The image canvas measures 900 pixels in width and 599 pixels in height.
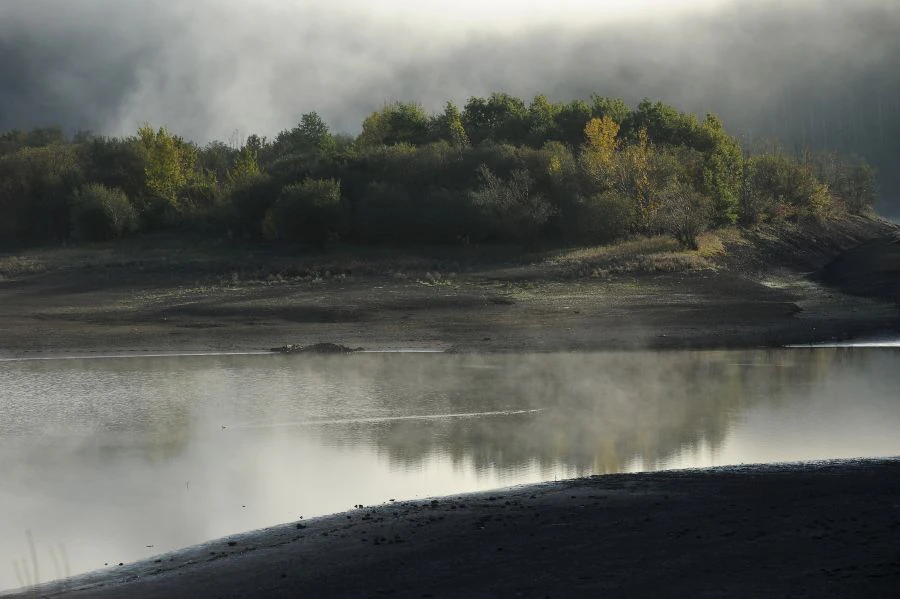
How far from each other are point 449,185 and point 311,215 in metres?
8.26

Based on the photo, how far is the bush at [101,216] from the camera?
63.2 meters

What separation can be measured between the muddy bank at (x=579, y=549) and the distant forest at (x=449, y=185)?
40.3 m

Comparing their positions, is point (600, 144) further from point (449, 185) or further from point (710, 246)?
point (710, 246)

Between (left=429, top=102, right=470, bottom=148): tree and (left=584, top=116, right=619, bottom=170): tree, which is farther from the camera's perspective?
(left=429, top=102, right=470, bottom=148): tree

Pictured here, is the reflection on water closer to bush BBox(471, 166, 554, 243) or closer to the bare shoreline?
the bare shoreline

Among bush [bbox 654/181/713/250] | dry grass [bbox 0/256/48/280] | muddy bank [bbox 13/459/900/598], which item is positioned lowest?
muddy bank [bbox 13/459/900/598]

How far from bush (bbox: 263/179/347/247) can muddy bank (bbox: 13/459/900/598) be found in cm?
4434

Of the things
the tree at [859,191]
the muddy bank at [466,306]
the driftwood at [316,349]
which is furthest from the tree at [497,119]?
the driftwood at [316,349]

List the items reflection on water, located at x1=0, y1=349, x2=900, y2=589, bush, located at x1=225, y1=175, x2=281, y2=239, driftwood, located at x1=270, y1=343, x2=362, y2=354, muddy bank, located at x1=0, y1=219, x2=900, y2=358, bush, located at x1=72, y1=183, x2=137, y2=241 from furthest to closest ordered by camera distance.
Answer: bush, located at x1=72, y1=183, x2=137, y2=241 < bush, located at x1=225, y1=175, x2=281, y2=239 < muddy bank, located at x1=0, y1=219, x2=900, y2=358 < driftwood, located at x1=270, y1=343, x2=362, y2=354 < reflection on water, located at x1=0, y1=349, x2=900, y2=589

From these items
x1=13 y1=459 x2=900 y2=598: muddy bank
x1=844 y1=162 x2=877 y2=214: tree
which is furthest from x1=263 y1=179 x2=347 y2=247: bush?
x1=844 y1=162 x2=877 y2=214: tree

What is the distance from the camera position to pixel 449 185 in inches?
2324

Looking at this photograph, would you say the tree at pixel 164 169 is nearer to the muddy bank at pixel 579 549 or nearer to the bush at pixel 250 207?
the bush at pixel 250 207

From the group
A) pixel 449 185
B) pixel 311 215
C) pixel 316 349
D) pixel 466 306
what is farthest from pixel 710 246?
pixel 316 349

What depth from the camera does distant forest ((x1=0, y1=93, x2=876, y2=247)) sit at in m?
54.4
